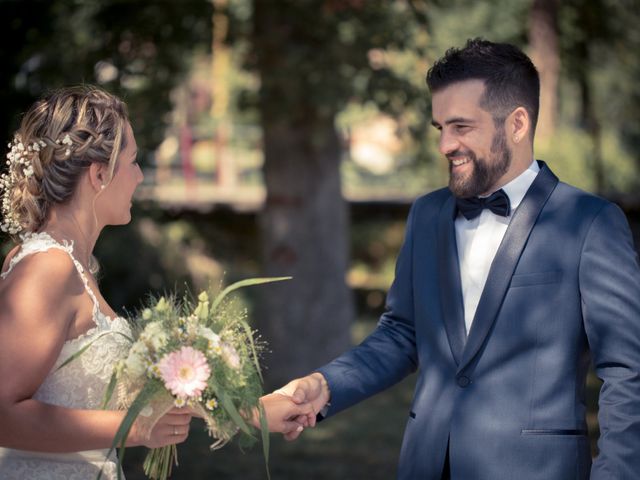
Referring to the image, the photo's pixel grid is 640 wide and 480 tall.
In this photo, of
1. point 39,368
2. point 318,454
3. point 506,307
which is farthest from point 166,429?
point 318,454

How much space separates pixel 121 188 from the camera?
305cm

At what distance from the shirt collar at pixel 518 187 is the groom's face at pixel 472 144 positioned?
0.15 feet

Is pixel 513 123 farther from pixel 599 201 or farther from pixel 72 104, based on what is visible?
pixel 72 104

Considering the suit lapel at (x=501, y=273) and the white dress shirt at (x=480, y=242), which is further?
the white dress shirt at (x=480, y=242)

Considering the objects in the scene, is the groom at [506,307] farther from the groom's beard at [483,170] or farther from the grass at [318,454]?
the grass at [318,454]

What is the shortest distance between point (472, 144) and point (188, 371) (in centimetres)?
121

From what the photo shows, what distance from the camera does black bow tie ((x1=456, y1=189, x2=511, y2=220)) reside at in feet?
10.4

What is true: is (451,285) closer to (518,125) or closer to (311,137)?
(518,125)

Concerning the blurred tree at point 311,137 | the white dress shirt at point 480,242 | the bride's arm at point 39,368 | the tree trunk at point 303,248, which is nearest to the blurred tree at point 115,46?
the blurred tree at point 311,137

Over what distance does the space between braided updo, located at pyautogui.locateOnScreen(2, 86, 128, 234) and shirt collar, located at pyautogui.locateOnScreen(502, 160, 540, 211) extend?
1.26 meters

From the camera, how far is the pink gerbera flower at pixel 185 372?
2633 mm

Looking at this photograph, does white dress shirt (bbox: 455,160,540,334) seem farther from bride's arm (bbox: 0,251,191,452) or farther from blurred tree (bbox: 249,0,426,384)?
blurred tree (bbox: 249,0,426,384)

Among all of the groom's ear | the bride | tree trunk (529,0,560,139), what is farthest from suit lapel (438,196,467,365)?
tree trunk (529,0,560,139)

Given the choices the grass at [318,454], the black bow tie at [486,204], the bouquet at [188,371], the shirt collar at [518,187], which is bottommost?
the grass at [318,454]
